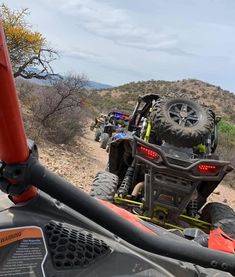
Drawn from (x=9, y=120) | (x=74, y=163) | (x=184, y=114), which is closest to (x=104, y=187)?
(x=184, y=114)

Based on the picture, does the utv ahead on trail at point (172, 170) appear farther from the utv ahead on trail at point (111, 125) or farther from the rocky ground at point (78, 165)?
the utv ahead on trail at point (111, 125)

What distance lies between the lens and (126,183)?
22.5 feet

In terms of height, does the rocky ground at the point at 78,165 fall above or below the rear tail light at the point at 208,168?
below

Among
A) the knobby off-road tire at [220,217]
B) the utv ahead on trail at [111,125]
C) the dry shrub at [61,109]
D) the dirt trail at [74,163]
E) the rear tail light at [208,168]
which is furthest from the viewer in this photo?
the utv ahead on trail at [111,125]

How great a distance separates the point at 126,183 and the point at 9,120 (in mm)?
5406

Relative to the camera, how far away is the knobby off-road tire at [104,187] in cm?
605

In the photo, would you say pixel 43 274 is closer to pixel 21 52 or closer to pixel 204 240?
pixel 204 240

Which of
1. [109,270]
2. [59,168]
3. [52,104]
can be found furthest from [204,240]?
[52,104]

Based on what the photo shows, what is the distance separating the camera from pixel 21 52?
25.8 meters

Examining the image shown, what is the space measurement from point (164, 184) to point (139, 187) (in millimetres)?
936

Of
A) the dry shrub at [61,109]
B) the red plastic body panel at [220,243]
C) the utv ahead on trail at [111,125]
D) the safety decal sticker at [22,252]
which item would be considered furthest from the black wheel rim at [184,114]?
the utv ahead on trail at [111,125]

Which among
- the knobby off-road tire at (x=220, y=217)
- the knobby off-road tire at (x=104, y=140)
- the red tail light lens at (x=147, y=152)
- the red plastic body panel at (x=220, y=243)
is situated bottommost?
the knobby off-road tire at (x=104, y=140)

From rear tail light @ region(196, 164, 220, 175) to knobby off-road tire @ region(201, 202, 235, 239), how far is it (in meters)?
0.68

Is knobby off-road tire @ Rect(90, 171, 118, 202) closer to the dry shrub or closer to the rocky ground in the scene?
the rocky ground
